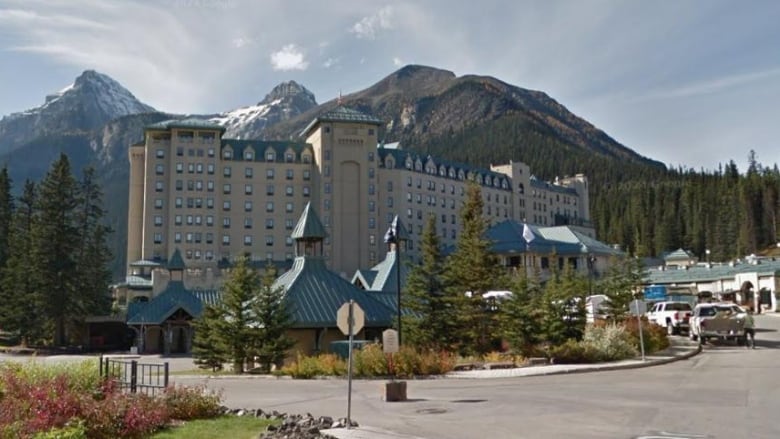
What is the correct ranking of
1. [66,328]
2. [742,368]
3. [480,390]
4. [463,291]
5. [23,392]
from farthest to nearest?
[66,328] < [463,291] < [742,368] < [480,390] < [23,392]

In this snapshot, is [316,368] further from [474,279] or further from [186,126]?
[186,126]

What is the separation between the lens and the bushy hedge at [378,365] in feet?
90.2

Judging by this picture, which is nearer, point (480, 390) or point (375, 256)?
point (480, 390)

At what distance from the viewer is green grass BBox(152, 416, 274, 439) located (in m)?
14.0

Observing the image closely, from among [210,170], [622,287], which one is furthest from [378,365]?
[210,170]

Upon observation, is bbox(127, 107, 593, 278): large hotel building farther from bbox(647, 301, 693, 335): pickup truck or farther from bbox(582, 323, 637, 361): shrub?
bbox(582, 323, 637, 361): shrub

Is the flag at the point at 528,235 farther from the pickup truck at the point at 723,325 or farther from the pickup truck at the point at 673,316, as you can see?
the pickup truck at the point at 723,325

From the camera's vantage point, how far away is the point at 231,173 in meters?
107

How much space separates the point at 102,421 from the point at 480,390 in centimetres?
1151

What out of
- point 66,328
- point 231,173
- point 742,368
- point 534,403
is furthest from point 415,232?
point 534,403

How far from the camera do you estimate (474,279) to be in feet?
116

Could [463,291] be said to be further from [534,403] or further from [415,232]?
[415,232]

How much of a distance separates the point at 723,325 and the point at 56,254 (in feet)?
196

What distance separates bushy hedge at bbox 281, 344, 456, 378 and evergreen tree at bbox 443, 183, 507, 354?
18.3 feet
